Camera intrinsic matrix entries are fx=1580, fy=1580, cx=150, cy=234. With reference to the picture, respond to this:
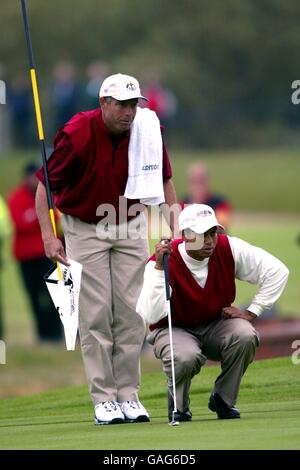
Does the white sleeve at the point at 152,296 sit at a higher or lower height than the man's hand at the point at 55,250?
lower

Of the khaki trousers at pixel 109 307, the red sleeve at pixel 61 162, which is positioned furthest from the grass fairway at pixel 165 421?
the red sleeve at pixel 61 162

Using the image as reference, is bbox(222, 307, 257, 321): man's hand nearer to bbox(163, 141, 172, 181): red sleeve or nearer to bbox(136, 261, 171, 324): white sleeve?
bbox(136, 261, 171, 324): white sleeve

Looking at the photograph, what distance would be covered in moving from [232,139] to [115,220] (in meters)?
28.6

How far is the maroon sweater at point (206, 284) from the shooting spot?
9.65 m

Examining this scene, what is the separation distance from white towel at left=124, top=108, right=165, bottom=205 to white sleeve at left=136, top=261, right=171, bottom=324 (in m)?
0.55

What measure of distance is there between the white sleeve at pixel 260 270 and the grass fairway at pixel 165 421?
729 mm

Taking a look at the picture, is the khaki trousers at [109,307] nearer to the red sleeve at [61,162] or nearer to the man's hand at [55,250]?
Result: the man's hand at [55,250]

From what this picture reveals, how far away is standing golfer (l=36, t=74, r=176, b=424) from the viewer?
988cm

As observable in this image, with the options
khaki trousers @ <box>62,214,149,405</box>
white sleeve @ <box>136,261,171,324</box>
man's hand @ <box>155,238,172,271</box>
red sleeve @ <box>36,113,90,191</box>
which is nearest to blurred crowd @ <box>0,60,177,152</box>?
khaki trousers @ <box>62,214,149,405</box>

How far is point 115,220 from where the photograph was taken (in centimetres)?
1002

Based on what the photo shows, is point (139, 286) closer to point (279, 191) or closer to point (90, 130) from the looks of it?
point (90, 130)

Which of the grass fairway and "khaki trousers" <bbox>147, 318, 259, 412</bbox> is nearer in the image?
the grass fairway

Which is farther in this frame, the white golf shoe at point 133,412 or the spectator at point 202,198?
the spectator at point 202,198
